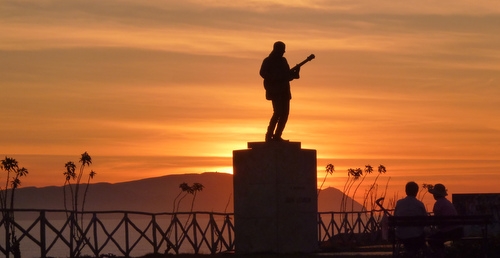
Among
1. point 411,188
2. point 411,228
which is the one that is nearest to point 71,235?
point 411,188

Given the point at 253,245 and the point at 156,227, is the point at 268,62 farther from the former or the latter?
the point at 156,227

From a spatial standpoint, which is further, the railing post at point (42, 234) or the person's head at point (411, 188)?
the railing post at point (42, 234)

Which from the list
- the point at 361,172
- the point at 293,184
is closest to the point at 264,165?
the point at 293,184

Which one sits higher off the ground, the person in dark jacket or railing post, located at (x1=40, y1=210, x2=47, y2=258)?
the person in dark jacket

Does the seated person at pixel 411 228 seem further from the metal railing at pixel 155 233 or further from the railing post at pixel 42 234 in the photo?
the railing post at pixel 42 234

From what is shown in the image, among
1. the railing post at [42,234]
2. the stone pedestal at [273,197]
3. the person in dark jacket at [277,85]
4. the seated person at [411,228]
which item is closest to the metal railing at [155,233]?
the railing post at [42,234]

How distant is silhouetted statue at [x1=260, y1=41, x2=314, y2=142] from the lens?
23484 millimetres

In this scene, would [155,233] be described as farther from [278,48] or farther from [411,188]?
[411,188]

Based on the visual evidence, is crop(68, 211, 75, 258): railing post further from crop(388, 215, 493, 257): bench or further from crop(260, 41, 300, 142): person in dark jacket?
crop(388, 215, 493, 257): bench

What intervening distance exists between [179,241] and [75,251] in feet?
15.9

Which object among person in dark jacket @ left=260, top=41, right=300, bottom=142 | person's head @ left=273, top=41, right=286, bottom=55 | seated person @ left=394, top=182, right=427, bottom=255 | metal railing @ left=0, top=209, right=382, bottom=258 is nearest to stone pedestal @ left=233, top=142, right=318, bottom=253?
person in dark jacket @ left=260, top=41, right=300, bottom=142

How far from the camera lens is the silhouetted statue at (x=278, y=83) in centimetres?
2348

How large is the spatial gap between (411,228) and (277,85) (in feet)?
20.0

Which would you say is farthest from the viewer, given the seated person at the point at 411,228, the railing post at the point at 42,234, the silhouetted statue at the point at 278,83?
the railing post at the point at 42,234
